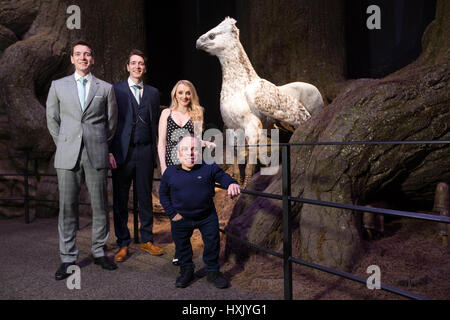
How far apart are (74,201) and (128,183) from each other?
1.63 ft

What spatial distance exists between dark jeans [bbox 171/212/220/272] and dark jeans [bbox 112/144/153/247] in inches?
29.1

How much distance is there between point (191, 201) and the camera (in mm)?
2506

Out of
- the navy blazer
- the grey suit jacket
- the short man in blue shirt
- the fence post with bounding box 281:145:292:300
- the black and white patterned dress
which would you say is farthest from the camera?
the navy blazer

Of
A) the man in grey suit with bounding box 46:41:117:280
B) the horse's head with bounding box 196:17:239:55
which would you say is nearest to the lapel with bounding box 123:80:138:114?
the man in grey suit with bounding box 46:41:117:280

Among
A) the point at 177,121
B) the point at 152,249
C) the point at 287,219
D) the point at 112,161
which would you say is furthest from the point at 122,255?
the point at 287,219

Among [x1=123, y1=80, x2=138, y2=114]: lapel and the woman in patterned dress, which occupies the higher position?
[x1=123, y1=80, x2=138, y2=114]: lapel

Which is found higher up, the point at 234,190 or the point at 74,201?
the point at 234,190

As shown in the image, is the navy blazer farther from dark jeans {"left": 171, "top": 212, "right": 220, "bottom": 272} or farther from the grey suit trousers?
dark jeans {"left": 171, "top": 212, "right": 220, "bottom": 272}

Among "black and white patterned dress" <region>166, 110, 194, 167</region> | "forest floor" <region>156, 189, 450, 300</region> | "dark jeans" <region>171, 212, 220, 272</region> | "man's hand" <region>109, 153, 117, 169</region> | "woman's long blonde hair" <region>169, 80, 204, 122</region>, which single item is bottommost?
"forest floor" <region>156, 189, 450, 300</region>

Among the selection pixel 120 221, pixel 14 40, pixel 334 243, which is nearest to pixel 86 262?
pixel 120 221

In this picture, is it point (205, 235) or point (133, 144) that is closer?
point (205, 235)

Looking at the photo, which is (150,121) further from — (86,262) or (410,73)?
(410,73)

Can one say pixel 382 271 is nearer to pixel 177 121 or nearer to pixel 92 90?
pixel 177 121

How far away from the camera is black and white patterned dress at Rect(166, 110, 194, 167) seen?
290cm
